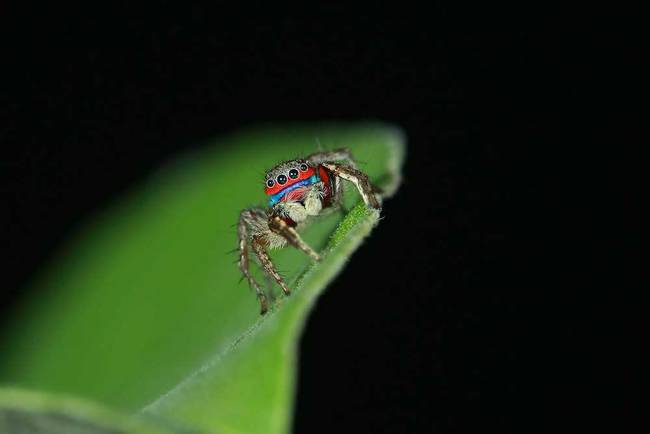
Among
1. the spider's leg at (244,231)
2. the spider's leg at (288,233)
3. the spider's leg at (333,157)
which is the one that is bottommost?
the spider's leg at (288,233)

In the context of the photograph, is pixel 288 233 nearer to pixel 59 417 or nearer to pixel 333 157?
pixel 333 157

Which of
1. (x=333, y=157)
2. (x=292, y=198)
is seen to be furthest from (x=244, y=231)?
(x=333, y=157)

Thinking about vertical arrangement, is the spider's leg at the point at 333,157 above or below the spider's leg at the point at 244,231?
above

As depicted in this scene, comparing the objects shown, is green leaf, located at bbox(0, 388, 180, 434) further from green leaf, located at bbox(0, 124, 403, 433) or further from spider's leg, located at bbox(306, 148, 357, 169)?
spider's leg, located at bbox(306, 148, 357, 169)

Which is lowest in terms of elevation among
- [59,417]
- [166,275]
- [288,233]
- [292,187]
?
[59,417]

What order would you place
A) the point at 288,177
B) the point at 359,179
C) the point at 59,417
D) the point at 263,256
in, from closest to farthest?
→ the point at 59,417 → the point at 359,179 → the point at 263,256 → the point at 288,177

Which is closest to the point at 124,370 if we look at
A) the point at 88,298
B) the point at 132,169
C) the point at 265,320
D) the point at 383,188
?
Answer: the point at 88,298

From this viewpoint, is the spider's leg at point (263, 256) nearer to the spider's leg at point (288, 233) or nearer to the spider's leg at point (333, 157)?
the spider's leg at point (288, 233)

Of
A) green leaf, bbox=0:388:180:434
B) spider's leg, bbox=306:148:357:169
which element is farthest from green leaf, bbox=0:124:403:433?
green leaf, bbox=0:388:180:434

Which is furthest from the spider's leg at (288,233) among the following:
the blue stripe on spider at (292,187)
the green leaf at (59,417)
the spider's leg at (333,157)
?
the green leaf at (59,417)
